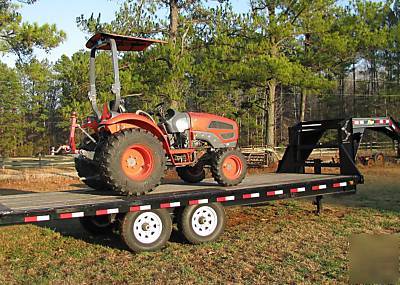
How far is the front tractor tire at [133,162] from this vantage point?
590 centimetres

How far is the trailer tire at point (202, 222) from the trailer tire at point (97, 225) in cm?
148

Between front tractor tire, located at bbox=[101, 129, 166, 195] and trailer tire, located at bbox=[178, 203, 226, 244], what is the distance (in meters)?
0.74

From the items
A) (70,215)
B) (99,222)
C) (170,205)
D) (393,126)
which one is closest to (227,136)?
(170,205)

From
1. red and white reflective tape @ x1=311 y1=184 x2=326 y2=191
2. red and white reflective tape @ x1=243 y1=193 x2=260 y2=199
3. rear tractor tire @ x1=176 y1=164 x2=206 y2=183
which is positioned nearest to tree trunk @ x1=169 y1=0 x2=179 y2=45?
rear tractor tire @ x1=176 y1=164 x2=206 y2=183

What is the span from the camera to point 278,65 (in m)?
16.3

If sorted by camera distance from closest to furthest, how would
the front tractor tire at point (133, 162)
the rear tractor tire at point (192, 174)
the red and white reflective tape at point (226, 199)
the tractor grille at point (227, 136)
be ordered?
the front tractor tire at point (133, 162), the red and white reflective tape at point (226, 199), the tractor grille at point (227, 136), the rear tractor tire at point (192, 174)

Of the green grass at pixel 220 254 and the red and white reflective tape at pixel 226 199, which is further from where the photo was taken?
the red and white reflective tape at pixel 226 199

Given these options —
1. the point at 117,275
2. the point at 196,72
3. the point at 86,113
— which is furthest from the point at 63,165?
the point at 117,275

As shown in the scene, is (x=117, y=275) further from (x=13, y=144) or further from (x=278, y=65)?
(x=13, y=144)

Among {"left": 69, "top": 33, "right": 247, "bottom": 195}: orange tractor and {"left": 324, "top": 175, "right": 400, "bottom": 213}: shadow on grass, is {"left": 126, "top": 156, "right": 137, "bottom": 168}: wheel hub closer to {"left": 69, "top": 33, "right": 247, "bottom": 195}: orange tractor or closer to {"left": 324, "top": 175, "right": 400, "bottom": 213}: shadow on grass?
{"left": 69, "top": 33, "right": 247, "bottom": 195}: orange tractor

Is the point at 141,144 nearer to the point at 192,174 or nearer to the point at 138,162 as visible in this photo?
the point at 138,162

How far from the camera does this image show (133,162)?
6.19 m

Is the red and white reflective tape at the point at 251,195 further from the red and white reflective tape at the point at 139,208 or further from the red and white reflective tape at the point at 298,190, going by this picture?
the red and white reflective tape at the point at 139,208

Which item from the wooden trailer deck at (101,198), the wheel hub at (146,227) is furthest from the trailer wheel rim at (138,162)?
the wheel hub at (146,227)
